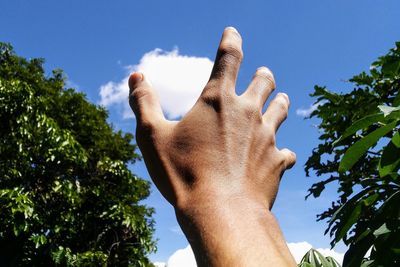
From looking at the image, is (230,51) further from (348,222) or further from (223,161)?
(348,222)

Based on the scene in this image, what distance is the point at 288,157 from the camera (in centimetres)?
107

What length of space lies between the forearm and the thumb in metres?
0.23

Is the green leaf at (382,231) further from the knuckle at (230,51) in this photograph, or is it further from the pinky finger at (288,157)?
the knuckle at (230,51)

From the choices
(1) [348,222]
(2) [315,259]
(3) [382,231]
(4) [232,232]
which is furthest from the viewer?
(2) [315,259]

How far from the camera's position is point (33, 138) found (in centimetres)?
1107

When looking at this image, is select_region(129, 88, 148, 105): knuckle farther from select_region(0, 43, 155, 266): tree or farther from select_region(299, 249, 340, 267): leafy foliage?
select_region(0, 43, 155, 266): tree

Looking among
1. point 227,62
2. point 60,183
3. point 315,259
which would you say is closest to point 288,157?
point 227,62

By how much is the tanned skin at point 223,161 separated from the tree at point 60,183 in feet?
29.6

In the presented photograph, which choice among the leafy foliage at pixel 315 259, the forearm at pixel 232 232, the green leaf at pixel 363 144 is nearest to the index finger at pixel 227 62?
the forearm at pixel 232 232

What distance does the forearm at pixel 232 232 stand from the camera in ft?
2.55

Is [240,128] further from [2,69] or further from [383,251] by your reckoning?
[2,69]

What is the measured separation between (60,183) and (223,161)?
11.9 meters

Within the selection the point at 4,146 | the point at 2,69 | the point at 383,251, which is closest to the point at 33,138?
the point at 4,146

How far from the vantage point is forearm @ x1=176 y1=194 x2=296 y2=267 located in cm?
78
